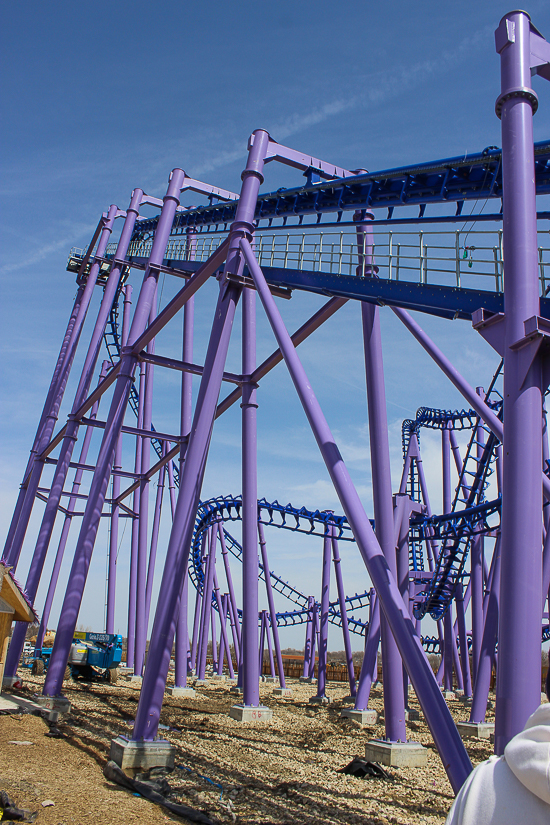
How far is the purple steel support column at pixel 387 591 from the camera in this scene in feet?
13.4

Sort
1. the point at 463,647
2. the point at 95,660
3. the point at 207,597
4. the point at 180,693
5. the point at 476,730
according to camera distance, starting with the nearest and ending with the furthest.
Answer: the point at 476,730
the point at 180,693
the point at 95,660
the point at 463,647
the point at 207,597

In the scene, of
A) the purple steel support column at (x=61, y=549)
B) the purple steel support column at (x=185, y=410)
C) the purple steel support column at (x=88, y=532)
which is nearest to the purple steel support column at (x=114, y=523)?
the purple steel support column at (x=61, y=549)

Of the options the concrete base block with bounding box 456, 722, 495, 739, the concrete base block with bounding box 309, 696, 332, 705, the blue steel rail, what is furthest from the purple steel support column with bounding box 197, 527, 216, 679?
the blue steel rail

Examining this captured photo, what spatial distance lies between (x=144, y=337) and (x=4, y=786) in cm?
662

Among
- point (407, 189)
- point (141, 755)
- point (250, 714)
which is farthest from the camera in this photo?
point (250, 714)

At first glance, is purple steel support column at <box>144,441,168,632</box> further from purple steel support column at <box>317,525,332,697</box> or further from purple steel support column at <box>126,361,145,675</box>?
purple steel support column at <box>317,525,332,697</box>

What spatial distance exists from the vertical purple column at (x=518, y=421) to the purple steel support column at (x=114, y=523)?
51.7 feet

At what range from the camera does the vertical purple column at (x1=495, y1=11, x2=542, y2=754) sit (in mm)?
3693

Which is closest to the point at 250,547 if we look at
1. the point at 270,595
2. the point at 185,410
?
the point at 185,410

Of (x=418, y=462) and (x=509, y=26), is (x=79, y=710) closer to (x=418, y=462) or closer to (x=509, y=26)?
(x=509, y=26)

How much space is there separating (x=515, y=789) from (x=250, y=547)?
30.3 feet

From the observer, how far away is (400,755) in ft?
24.1

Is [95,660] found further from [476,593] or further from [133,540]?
[476,593]

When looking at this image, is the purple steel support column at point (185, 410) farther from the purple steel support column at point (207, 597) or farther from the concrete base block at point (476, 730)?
the concrete base block at point (476, 730)
